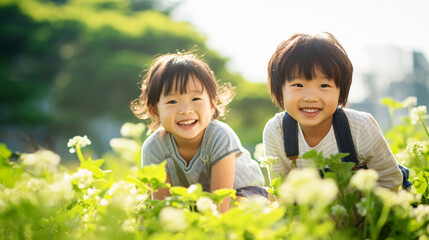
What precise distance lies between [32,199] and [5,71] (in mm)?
20560

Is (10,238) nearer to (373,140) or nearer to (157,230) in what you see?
(157,230)

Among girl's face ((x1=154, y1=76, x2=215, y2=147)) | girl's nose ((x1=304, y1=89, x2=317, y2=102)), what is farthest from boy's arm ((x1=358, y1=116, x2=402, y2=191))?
girl's face ((x1=154, y1=76, x2=215, y2=147))

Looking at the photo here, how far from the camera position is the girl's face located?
6.81 ft

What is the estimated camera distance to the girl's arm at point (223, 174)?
208 cm

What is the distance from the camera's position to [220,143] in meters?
2.18

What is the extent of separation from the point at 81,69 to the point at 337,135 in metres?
18.4

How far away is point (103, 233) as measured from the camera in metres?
0.94

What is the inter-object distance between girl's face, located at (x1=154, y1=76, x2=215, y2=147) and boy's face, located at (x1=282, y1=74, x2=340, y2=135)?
42 centimetres

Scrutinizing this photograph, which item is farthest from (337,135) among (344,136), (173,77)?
(173,77)

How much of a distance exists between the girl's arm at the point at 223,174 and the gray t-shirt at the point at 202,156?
3cm

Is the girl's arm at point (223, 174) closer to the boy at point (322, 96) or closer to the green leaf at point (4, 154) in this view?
the boy at point (322, 96)

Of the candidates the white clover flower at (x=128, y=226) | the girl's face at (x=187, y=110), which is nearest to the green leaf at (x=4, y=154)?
the white clover flower at (x=128, y=226)

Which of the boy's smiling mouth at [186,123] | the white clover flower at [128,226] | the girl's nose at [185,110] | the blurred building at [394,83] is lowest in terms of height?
the white clover flower at [128,226]

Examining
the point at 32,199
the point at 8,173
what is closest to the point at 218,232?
the point at 32,199
